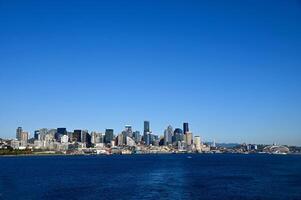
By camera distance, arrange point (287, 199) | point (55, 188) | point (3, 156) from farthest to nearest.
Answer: point (3, 156)
point (55, 188)
point (287, 199)

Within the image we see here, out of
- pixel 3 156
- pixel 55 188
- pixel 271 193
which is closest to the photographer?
pixel 271 193

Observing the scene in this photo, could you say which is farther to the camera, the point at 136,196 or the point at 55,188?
the point at 55,188

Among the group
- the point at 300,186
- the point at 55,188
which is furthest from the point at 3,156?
the point at 300,186

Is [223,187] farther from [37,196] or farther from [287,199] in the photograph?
[37,196]

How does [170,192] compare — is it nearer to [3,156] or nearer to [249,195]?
[249,195]

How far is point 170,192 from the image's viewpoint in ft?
158

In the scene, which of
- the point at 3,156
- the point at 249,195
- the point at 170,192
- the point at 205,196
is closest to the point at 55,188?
the point at 170,192

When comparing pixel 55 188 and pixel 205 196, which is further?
pixel 55 188

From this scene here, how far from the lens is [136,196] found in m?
45.6

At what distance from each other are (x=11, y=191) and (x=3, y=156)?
155842mm

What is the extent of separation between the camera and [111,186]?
55094mm

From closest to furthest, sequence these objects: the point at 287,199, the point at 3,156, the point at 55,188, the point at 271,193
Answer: the point at 287,199
the point at 271,193
the point at 55,188
the point at 3,156

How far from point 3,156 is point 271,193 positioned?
170 metres

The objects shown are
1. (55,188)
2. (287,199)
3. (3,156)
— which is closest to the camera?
(287,199)
